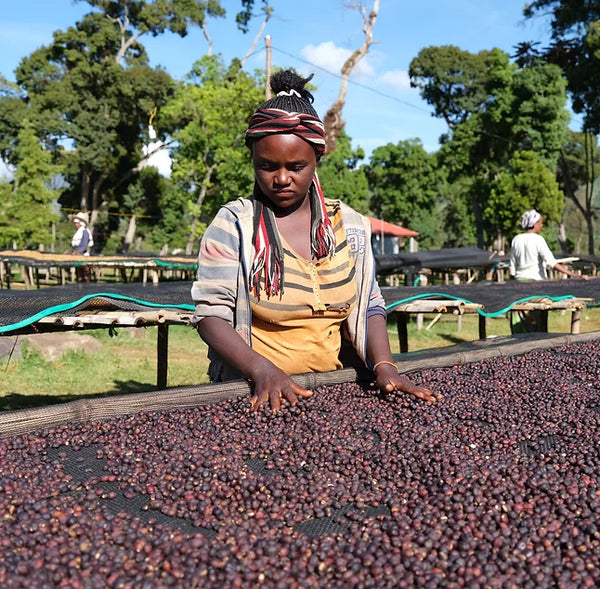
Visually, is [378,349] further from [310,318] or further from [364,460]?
[364,460]

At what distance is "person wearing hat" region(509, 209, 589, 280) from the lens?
20.9 ft

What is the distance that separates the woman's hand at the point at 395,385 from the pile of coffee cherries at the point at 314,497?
1.3 inches

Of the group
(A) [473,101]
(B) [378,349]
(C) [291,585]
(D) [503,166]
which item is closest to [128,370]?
(B) [378,349]

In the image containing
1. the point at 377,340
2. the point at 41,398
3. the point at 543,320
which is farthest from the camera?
the point at 543,320

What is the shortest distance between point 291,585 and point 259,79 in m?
19.2

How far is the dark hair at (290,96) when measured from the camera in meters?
2.04

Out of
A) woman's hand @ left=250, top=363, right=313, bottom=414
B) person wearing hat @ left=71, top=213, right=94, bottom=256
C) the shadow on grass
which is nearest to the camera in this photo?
woman's hand @ left=250, top=363, right=313, bottom=414

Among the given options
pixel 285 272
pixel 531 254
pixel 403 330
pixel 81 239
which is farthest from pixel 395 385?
pixel 81 239

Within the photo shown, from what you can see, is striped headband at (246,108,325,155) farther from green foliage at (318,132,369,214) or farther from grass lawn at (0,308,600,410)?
green foliage at (318,132,369,214)

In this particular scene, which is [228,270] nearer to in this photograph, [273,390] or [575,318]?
[273,390]

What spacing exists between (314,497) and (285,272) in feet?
2.70

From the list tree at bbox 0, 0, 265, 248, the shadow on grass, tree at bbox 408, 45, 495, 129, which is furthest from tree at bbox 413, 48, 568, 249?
the shadow on grass

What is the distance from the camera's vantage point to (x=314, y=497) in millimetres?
1556

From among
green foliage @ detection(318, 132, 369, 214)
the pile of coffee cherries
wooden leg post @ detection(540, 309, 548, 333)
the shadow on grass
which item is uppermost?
green foliage @ detection(318, 132, 369, 214)
